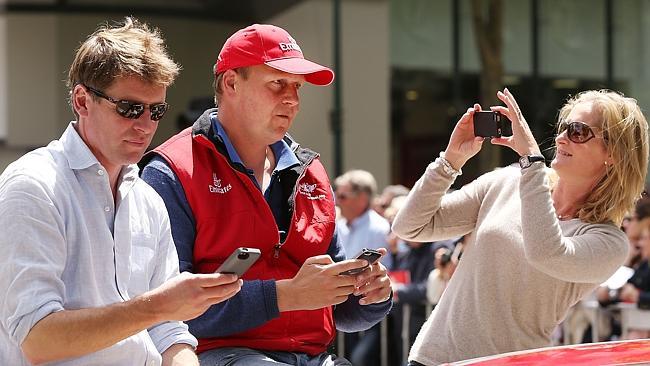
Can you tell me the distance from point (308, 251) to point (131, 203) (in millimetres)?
881

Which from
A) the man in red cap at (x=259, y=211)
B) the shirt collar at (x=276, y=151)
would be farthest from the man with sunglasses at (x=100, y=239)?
the shirt collar at (x=276, y=151)

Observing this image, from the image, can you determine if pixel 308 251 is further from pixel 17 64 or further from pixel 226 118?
pixel 17 64

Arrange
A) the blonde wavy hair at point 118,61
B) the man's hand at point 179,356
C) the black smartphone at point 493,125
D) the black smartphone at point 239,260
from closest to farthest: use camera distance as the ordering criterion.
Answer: the black smartphone at point 239,260
the blonde wavy hair at point 118,61
the man's hand at point 179,356
the black smartphone at point 493,125

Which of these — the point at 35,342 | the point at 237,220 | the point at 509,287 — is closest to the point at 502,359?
the point at 509,287

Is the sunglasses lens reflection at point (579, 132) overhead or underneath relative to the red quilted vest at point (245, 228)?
overhead

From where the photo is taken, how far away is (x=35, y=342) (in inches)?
118

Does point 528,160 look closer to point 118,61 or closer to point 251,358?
point 251,358

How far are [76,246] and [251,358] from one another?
3.13 ft

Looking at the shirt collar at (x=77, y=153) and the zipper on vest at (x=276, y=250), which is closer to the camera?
the shirt collar at (x=77, y=153)

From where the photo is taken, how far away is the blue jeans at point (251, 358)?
3932 millimetres

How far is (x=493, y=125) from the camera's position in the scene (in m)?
4.50

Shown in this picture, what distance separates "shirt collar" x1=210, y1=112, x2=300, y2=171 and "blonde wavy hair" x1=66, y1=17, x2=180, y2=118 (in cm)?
70

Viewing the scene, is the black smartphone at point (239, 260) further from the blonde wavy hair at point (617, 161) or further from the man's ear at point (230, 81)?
the blonde wavy hair at point (617, 161)

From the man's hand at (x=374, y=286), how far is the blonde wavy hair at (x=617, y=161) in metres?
0.97
